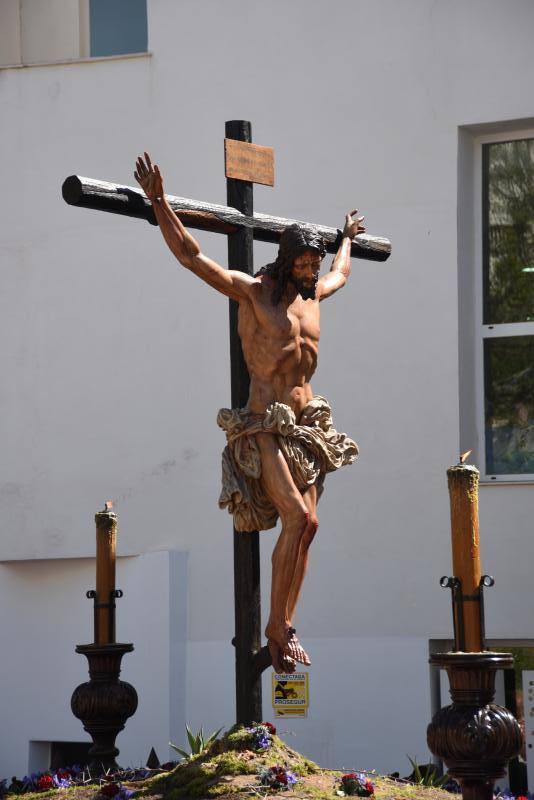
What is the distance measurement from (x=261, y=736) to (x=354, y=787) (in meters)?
0.39

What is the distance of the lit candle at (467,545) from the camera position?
4766 mm

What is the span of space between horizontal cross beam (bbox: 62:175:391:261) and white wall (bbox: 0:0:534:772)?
1916mm

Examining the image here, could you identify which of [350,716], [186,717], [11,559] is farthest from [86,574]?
[350,716]

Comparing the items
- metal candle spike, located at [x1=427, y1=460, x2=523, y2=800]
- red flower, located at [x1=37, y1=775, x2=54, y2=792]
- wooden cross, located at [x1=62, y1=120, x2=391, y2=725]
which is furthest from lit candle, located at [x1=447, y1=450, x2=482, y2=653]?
red flower, located at [x1=37, y1=775, x2=54, y2=792]

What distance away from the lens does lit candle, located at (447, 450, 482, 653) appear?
477cm

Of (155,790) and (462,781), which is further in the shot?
(155,790)

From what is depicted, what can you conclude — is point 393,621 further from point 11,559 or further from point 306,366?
point 306,366

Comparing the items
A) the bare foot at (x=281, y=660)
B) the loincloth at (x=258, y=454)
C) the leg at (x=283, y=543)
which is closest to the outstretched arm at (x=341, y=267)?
the loincloth at (x=258, y=454)

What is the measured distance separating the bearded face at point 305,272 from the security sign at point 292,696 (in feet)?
10.4

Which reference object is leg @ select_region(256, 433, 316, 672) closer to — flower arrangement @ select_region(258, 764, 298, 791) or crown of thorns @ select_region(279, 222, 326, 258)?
flower arrangement @ select_region(258, 764, 298, 791)

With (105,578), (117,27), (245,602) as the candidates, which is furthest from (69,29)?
(245,602)

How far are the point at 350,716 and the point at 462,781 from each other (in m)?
3.56

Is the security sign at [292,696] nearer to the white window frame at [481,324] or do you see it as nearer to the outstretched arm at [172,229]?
the white window frame at [481,324]

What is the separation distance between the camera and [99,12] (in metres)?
9.16
